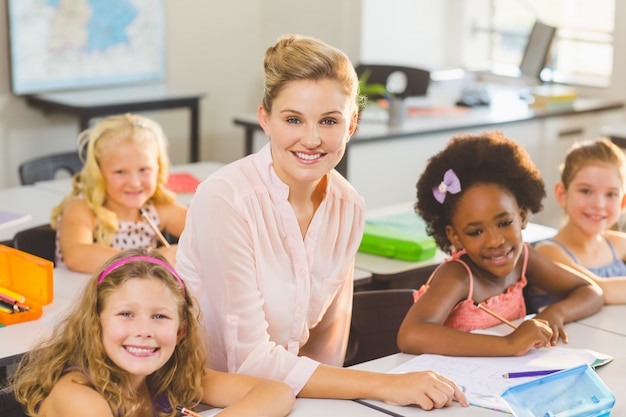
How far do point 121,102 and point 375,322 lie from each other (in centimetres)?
321

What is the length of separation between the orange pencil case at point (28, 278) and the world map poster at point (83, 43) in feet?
10.3

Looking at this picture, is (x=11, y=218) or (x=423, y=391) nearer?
(x=423, y=391)

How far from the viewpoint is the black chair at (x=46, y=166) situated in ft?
13.2

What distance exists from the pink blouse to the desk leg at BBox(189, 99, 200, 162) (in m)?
3.59

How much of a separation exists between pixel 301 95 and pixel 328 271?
416mm

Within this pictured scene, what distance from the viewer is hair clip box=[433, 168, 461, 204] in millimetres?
2318

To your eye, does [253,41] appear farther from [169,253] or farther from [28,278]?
[28,278]

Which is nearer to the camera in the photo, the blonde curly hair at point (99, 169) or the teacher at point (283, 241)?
the teacher at point (283, 241)

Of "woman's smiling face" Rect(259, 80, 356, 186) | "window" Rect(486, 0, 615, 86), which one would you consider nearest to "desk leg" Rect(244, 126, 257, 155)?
"window" Rect(486, 0, 615, 86)

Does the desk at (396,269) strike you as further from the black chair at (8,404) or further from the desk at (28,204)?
the black chair at (8,404)

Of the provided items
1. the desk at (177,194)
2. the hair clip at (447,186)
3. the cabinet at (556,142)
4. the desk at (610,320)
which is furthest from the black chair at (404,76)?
the hair clip at (447,186)

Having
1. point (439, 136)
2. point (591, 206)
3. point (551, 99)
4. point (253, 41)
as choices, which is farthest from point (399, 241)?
point (253, 41)

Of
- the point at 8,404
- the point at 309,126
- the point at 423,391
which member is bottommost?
the point at 8,404

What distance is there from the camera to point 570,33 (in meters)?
6.15
